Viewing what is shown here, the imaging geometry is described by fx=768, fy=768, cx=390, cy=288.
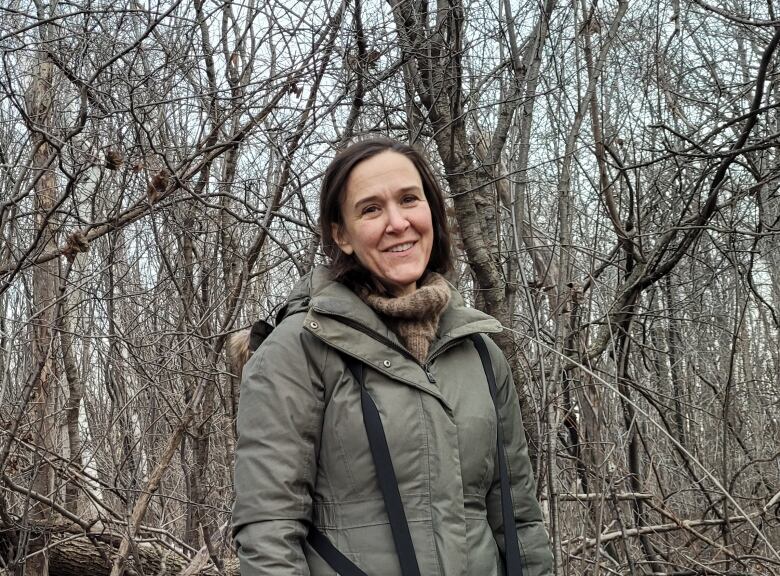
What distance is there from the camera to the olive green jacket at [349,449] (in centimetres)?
168

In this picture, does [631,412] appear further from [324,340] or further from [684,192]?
[324,340]

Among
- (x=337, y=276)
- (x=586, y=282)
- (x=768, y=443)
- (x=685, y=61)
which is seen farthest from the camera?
(x=768, y=443)

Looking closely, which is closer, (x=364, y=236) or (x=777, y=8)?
(x=364, y=236)

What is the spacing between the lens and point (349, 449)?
1.74 metres

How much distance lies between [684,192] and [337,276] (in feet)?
9.02

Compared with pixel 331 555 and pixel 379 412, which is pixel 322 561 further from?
pixel 379 412

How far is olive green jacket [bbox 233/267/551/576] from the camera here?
5.50ft

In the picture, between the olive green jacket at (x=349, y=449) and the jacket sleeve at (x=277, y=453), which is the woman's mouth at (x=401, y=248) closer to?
the olive green jacket at (x=349, y=449)

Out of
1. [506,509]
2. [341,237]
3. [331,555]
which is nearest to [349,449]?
[331,555]

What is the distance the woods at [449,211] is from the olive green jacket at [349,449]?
108 centimetres

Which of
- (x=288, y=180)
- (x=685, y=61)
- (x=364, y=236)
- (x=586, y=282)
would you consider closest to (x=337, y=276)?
(x=364, y=236)

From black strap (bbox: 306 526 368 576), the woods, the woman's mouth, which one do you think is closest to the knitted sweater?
the woman's mouth

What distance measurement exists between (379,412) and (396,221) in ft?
1.65

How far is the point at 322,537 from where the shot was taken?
5.65ft
